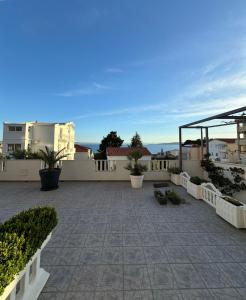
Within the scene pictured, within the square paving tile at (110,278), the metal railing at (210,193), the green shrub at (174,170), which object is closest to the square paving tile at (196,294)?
the square paving tile at (110,278)

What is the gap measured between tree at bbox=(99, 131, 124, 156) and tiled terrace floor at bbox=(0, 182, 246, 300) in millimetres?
25166

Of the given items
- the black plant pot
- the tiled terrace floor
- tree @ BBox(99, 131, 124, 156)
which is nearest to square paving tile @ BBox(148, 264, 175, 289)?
the tiled terrace floor

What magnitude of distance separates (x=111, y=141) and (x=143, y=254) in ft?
89.9

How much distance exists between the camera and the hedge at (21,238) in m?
1.02

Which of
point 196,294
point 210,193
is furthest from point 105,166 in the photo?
point 196,294

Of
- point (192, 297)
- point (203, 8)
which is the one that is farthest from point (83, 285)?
point (203, 8)

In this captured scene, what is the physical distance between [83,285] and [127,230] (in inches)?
51.5

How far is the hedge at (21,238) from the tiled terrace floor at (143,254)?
0.65 metres

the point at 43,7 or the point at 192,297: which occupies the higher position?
the point at 43,7

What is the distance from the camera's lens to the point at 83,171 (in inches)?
291

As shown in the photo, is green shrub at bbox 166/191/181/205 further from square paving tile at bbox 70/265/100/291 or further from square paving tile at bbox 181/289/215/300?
square paving tile at bbox 70/265/100/291

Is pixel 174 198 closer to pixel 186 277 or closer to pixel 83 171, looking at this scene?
pixel 186 277

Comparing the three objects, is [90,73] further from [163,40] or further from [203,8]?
[203,8]

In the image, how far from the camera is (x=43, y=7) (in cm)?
526
